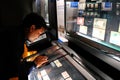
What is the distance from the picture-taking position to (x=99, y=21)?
1.38m

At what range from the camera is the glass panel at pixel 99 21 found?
1.20m

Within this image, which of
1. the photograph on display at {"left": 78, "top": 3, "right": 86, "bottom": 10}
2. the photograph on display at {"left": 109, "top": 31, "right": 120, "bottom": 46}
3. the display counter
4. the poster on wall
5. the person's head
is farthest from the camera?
the poster on wall

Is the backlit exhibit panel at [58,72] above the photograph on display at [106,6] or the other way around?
the other way around

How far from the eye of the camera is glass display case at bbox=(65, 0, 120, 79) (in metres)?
1.19

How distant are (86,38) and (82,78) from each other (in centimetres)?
45

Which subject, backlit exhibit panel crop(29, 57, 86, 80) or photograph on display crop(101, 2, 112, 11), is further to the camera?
backlit exhibit panel crop(29, 57, 86, 80)

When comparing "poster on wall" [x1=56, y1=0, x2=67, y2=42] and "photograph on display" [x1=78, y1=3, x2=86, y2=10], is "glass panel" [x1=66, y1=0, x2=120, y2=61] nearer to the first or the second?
"photograph on display" [x1=78, y1=3, x2=86, y2=10]

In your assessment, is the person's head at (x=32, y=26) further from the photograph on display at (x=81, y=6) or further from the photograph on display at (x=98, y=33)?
the photograph on display at (x=98, y=33)

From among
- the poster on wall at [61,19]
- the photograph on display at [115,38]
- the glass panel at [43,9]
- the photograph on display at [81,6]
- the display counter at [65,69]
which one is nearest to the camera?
the photograph on display at [115,38]

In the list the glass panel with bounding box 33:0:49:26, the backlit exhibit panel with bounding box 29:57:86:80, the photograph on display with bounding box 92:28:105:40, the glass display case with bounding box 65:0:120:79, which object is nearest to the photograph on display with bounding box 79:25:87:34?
the glass display case with bounding box 65:0:120:79

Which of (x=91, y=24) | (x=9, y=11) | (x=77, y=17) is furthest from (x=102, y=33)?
(x=9, y=11)

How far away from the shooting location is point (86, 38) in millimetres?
1595

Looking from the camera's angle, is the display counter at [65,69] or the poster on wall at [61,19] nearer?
the display counter at [65,69]

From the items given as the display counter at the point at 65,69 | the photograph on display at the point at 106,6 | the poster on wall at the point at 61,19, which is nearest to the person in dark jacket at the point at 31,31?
the display counter at the point at 65,69
